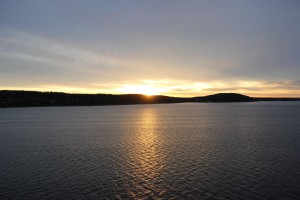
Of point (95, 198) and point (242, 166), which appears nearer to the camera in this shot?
point (95, 198)

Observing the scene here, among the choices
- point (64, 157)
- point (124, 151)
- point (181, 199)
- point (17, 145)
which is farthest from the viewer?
point (17, 145)

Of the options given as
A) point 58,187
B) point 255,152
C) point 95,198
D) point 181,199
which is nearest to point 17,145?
point 58,187

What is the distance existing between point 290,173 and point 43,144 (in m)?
58.7

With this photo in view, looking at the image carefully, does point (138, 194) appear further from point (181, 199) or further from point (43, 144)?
point (43, 144)

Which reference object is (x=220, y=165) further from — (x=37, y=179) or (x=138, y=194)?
(x=37, y=179)

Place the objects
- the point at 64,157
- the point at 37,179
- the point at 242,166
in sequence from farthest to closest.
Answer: the point at 64,157 → the point at 242,166 → the point at 37,179

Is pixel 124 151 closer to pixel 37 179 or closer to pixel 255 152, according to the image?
pixel 37 179

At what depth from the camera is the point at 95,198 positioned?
1159 inches

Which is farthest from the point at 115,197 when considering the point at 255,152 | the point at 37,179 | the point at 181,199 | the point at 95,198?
the point at 255,152

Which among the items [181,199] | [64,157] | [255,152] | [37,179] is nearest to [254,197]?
[181,199]

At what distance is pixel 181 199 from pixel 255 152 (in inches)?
1203

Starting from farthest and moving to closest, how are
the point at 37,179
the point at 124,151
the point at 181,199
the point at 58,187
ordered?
1. the point at 124,151
2. the point at 37,179
3. the point at 58,187
4. the point at 181,199

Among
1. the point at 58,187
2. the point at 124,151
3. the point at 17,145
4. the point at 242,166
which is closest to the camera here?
the point at 58,187

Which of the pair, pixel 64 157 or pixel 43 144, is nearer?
pixel 64 157
